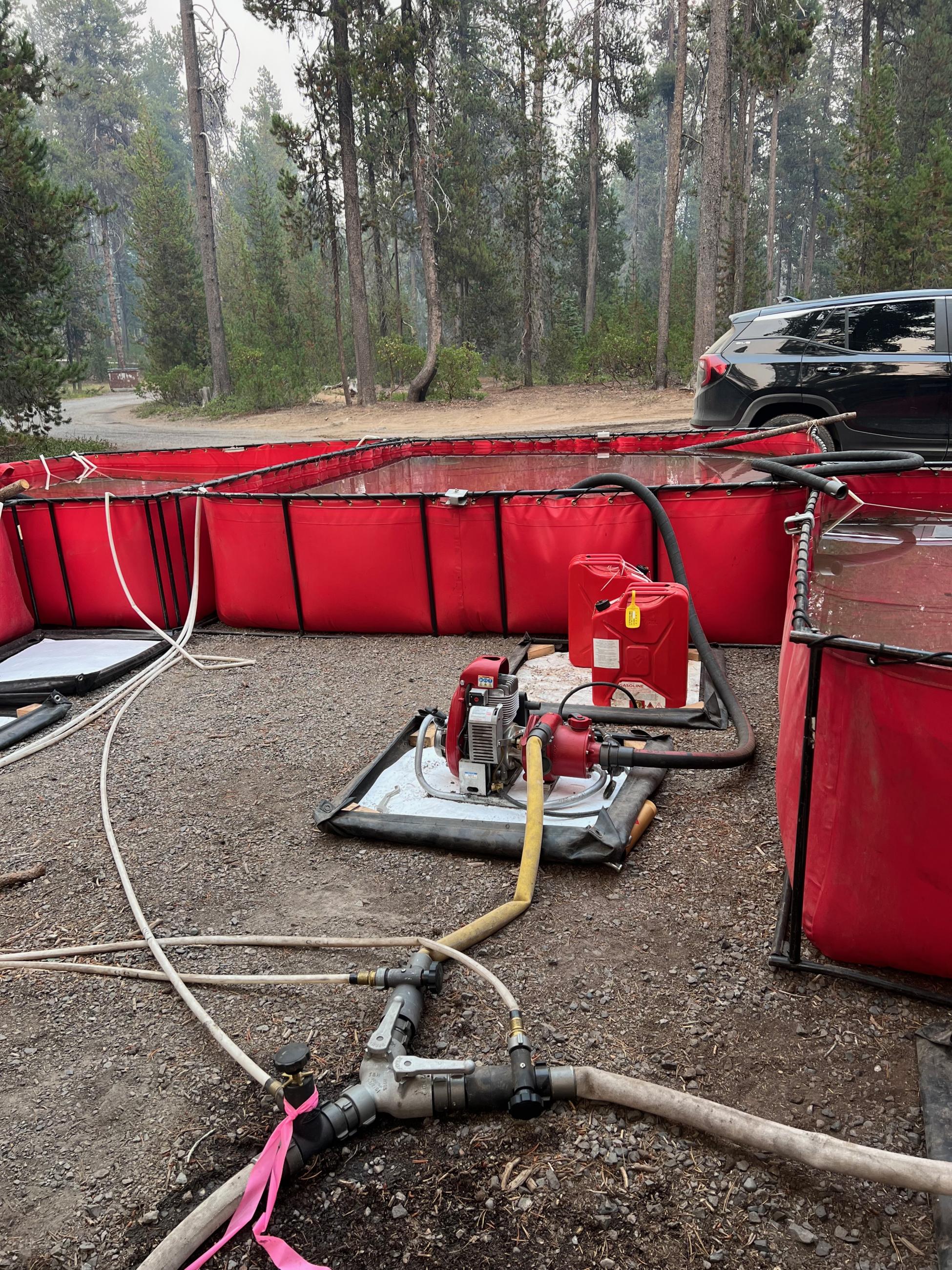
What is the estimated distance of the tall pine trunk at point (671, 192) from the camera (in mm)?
20688

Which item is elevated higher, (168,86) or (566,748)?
(168,86)

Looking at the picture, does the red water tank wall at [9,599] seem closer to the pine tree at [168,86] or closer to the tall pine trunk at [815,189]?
the tall pine trunk at [815,189]

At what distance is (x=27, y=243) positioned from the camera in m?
15.0

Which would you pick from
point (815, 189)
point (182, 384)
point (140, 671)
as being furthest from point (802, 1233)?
point (815, 189)

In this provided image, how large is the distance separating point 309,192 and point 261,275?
37.7 ft

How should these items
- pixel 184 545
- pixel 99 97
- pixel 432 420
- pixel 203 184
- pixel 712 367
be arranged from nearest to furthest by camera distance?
1. pixel 184 545
2. pixel 712 367
3. pixel 432 420
4. pixel 203 184
5. pixel 99 97

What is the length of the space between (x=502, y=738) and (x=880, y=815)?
170 centimetres

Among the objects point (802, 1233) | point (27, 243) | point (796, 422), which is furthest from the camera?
point (27, 243)

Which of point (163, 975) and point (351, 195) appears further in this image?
point (351, 195)

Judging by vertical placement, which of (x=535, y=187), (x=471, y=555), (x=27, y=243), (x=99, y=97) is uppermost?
(x=99, y=97)

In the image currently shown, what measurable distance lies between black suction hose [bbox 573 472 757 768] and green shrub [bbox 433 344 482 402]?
20342mm

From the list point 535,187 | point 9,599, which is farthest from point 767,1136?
point 535,187

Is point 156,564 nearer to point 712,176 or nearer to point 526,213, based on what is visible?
point 712,176

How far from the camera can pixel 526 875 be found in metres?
3.23
